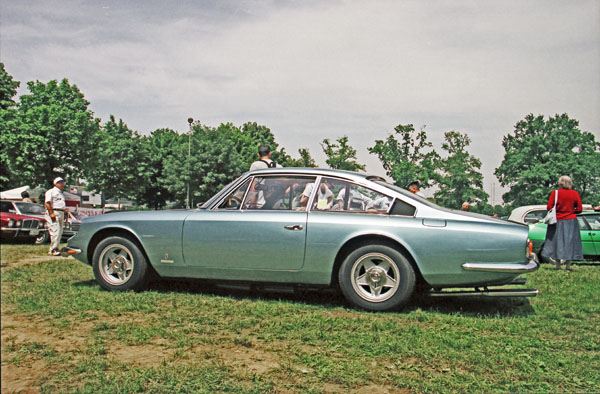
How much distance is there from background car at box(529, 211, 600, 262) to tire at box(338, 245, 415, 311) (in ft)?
27.0

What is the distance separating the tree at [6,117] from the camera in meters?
1.08

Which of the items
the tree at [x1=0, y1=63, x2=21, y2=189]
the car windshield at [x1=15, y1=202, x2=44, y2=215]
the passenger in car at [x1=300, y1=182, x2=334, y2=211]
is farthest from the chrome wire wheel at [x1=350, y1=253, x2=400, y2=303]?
the tree at [x1=0, y1=63, x2=21, y2=189]

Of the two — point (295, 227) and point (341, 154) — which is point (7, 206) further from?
point (341, 154)

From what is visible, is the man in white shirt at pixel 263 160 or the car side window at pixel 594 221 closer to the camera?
the man in white shirt at pixel 263 160

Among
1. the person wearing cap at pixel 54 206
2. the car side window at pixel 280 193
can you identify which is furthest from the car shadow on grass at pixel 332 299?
the person wearing cap at pixel 54 206

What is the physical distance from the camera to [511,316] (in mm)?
4684

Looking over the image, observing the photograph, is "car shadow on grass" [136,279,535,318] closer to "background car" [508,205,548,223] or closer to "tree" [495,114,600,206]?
"background car" [508,205,548,223]

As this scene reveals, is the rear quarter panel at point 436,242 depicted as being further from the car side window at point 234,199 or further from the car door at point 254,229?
the car side window at point 234,199

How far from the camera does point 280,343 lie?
11.4ft

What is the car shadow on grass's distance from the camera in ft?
16.2

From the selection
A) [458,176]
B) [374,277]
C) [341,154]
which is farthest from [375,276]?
[458,176]

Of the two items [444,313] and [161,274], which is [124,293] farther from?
[444,313]

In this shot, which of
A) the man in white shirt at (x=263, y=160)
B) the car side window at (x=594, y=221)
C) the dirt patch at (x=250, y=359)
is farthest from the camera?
the car side window at (x=594, y=221)

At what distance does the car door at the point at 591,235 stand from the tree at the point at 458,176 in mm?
35329
